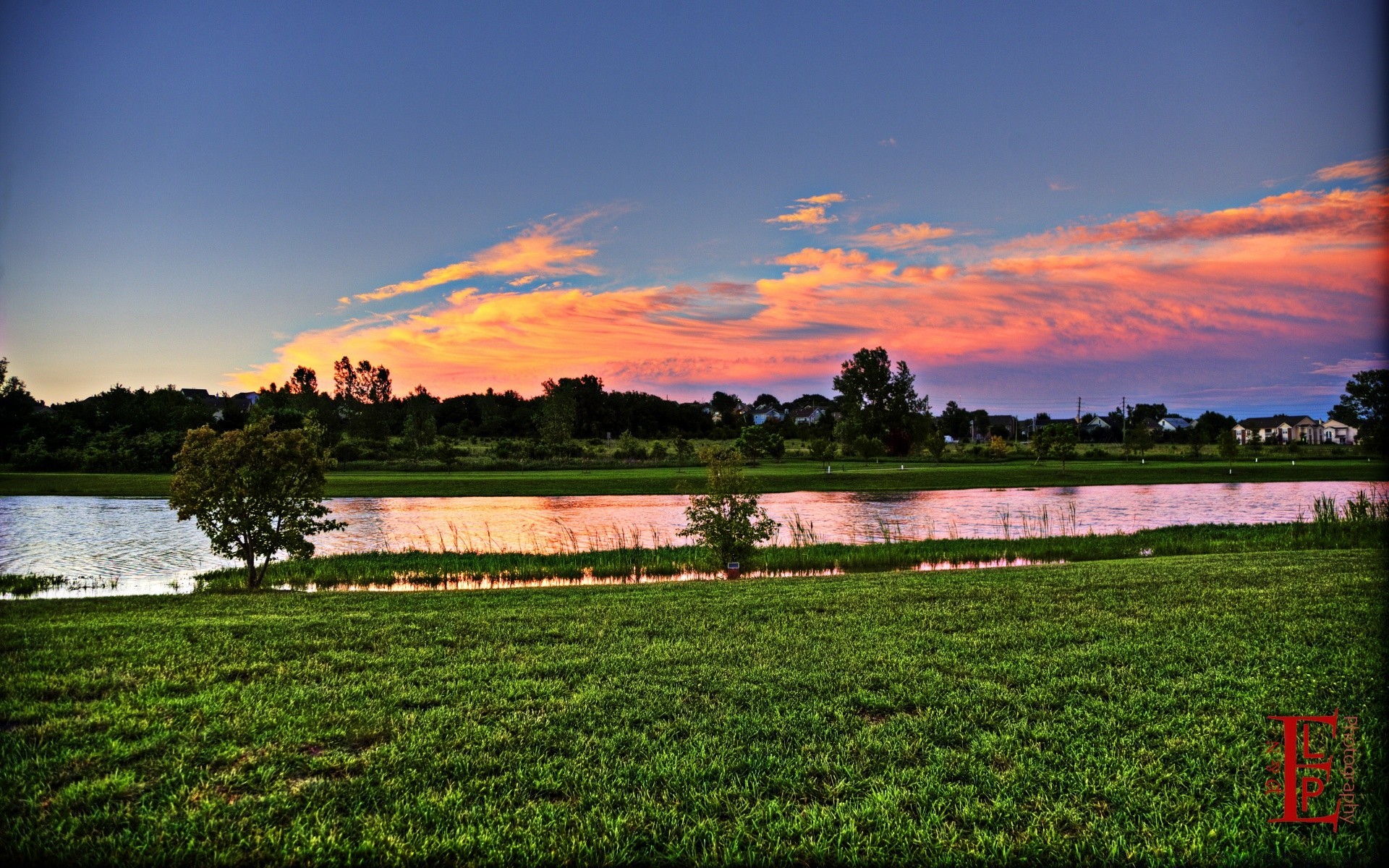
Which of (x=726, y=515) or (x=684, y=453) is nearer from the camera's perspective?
(x=726, y=515)

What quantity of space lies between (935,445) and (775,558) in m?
64.4

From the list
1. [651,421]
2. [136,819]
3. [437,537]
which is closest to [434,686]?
[136,819]

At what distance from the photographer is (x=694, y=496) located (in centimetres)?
1645

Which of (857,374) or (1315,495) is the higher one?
(857,374)

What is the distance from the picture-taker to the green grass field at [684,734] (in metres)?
3.98

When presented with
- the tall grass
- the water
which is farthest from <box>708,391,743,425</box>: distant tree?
the tall grass

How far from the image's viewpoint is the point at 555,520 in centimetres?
2859

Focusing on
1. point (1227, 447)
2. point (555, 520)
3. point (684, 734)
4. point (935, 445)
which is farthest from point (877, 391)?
point (684, 734)

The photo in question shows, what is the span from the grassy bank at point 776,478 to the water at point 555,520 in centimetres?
239

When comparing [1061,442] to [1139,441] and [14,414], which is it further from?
[14,414]

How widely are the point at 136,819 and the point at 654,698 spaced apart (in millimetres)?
3392

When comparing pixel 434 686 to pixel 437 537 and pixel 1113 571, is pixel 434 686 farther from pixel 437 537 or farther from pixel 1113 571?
pixel 437 537

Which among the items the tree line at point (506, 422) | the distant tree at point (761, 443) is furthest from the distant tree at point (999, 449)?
the distant tree at point (761, 443)

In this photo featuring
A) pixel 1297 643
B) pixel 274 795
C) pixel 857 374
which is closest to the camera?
pixel 274 795
